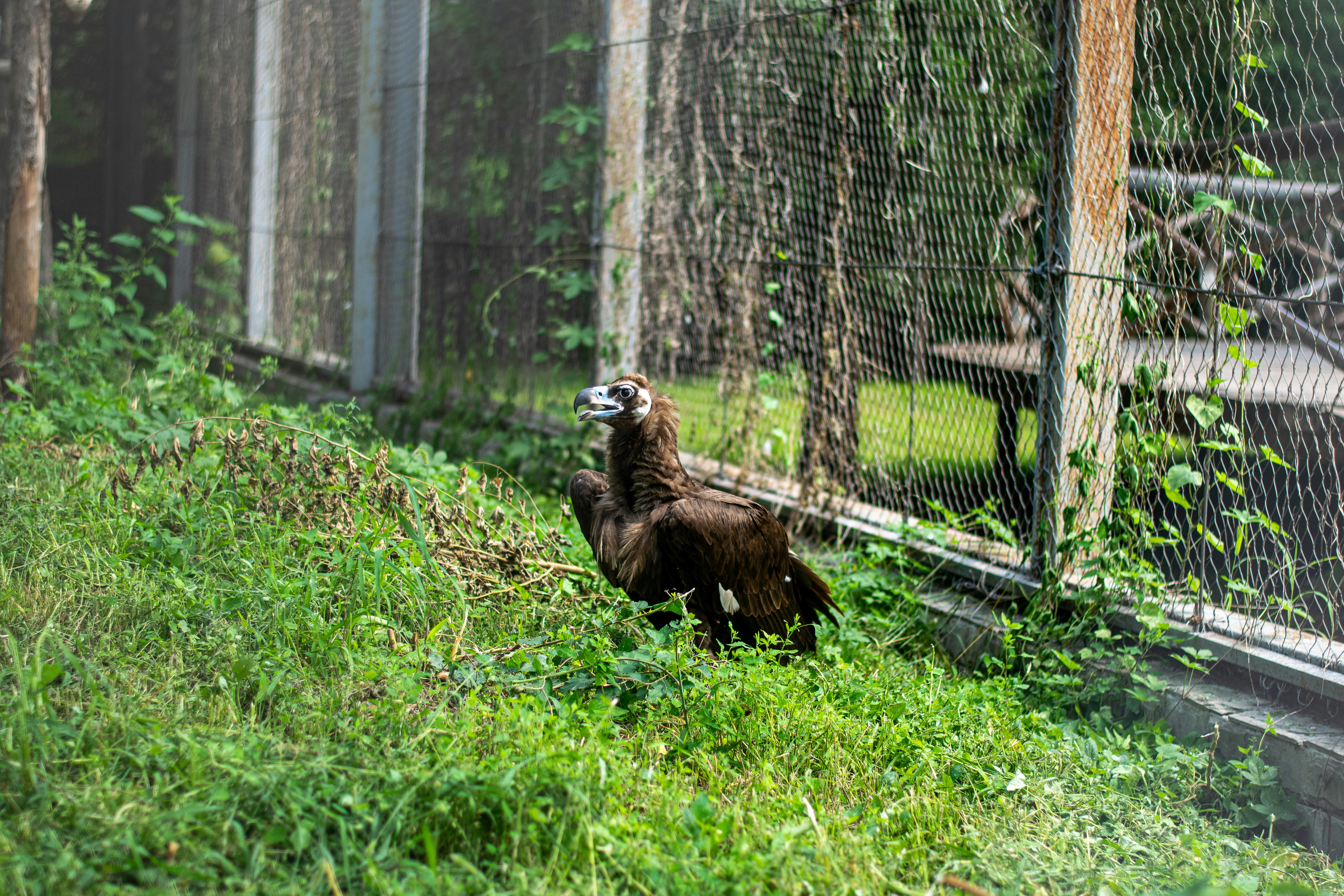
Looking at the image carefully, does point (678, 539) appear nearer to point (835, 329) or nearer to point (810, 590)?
point (810, 590)

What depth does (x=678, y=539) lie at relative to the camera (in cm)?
374

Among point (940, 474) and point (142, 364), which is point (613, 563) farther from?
point (142, 364)

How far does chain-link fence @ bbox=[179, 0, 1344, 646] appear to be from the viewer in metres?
3.91

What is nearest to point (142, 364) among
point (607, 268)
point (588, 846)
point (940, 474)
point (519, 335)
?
point (519, 335)

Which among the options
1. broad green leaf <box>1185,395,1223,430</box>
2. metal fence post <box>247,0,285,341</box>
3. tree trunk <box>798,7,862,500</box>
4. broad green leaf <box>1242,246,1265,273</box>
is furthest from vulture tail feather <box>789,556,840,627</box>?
metal fence post <box>247,0,285,341</box>

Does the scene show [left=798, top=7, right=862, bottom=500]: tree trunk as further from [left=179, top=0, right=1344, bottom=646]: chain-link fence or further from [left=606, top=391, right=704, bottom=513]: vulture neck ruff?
[left=606, top=391, right=704, bottom=513]: vulture neck ruff

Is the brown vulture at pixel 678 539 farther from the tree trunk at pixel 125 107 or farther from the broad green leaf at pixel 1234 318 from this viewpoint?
the tree trunk at pixel 125 107

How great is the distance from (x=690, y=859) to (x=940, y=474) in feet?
10.1

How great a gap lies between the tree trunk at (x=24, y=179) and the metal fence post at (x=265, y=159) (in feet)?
12.7

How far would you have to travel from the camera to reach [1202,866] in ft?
9.22

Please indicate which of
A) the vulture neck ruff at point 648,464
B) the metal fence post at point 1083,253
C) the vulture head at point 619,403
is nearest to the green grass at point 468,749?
the vulture neck ruff at point 648,464

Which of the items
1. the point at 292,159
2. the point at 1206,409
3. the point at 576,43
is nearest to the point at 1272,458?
the point at 1206,409

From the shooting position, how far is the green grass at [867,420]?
5004 mm

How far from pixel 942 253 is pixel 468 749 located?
3.62m
